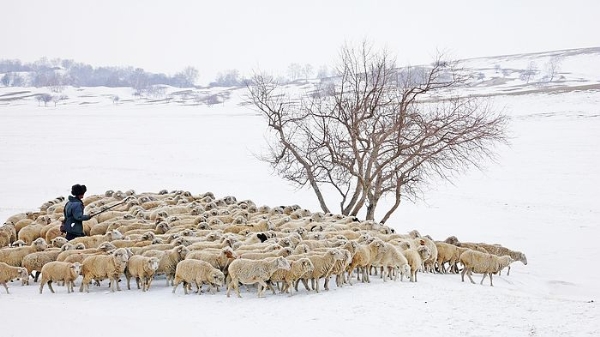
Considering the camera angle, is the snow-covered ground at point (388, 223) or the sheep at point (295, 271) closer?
the snow-covered ground at point (388, 223)

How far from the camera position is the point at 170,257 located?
13.1 m

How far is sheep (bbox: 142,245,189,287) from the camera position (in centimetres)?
1301

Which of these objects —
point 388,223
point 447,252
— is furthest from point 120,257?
point 388,223


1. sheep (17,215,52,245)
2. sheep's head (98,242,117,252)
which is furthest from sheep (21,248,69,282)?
sheep (17,215,52,245)

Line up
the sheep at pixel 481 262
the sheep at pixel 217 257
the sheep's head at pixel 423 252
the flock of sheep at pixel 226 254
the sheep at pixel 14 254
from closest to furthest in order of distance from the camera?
1. the flock of sheep at pixel 226 254
2. the sheep at pixel 217 257
3. the sheep at pixel 14 254
4. the sheep's head at pixel 423 252
5. the sheep at pixel 481 262

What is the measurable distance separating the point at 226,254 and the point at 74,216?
551 cm

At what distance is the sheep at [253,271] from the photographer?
39.2 feet

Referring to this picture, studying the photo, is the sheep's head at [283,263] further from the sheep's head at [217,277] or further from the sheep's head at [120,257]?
the sheep's head at [120,257]

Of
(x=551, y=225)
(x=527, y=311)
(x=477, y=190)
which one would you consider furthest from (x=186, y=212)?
(x=477, y=190)

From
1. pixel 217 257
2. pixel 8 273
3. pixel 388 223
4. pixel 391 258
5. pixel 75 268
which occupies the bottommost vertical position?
pixel 388 223

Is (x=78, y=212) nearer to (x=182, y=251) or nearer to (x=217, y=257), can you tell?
(x=182, y=251)

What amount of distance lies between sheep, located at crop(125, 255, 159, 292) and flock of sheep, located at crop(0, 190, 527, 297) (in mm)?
21

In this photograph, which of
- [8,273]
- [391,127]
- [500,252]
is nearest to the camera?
[8,273]

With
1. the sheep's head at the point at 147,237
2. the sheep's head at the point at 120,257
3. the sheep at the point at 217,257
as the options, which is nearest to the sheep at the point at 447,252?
the sheep at the point at 217,257
